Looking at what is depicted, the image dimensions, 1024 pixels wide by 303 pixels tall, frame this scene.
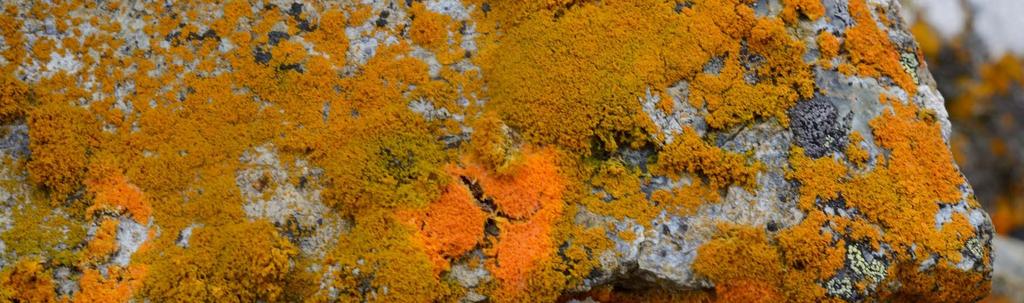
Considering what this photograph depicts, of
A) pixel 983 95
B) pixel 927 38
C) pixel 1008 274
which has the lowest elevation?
pixel 1008 274

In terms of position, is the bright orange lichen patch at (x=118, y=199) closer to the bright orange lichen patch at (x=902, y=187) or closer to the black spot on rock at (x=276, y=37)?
the black spot on rock at (x=276, y=37)

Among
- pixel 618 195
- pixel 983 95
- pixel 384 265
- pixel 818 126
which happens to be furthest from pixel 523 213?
pixel 983 95

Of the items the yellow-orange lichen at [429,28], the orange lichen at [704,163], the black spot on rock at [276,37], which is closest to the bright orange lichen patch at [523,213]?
the orange lichen at [704,163]

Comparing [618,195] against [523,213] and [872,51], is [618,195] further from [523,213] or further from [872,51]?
[872,51]

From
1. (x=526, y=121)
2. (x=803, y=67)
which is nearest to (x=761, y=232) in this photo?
(x=803, y=67)

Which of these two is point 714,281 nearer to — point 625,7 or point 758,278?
point 758,278
